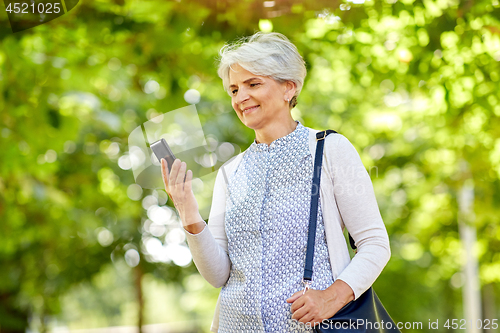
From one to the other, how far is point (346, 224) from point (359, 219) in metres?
0.05

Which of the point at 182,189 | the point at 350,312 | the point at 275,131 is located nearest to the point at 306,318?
the point at 350,312

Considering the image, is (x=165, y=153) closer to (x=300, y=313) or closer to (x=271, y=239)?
(x=271, y=239)

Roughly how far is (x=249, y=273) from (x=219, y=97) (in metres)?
3.51

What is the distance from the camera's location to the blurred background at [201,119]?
314 cm

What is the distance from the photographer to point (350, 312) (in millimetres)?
1434

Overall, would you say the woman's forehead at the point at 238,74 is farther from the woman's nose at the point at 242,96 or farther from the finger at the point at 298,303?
the finger at the point at 298,303

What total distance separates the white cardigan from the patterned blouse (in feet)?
0.14

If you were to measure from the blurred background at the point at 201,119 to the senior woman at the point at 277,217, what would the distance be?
463mm

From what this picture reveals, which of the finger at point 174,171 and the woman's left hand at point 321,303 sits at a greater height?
the finger at point 174,171

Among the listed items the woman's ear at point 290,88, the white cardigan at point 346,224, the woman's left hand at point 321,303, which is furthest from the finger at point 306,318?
the woman's ear at point 290,88

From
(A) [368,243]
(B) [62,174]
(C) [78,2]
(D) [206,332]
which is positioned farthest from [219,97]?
(D) [206,332]

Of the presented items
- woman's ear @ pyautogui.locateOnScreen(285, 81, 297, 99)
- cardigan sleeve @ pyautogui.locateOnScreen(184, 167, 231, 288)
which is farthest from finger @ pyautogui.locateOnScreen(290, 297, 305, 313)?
woman's ear @ pyautogui.locateOnScreen(285, 81, 297, 99)

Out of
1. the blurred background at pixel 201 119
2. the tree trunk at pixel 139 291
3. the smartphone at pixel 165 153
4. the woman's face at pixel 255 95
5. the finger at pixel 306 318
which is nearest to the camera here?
the finger at pixel 306 318

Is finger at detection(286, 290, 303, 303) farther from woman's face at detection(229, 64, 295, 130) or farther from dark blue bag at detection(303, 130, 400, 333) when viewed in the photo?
woman's face at detection(229, 64, 295, 130)
